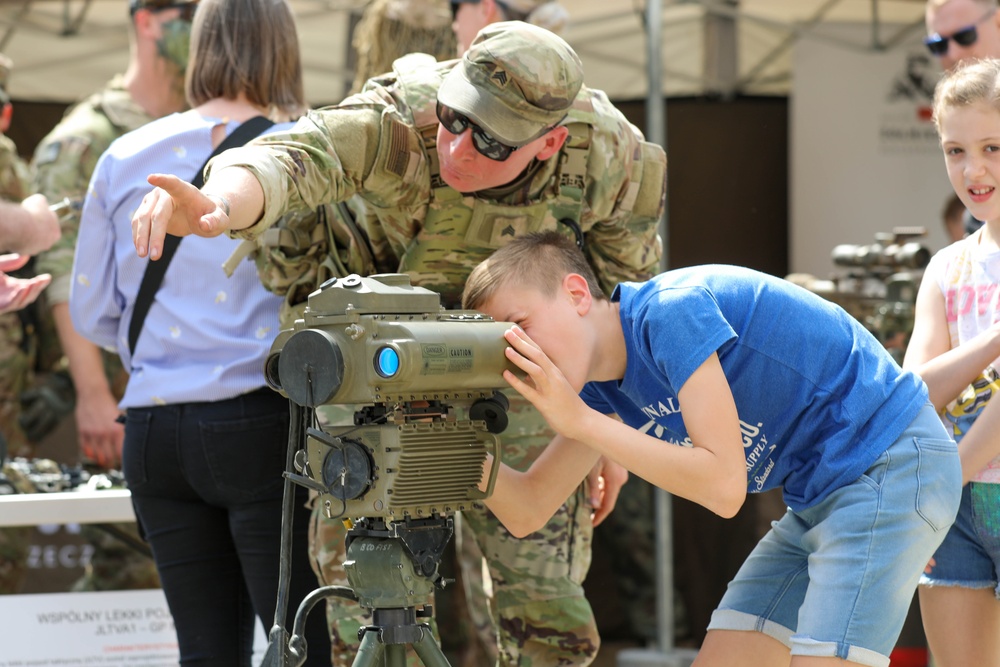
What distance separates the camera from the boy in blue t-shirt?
2.04 m

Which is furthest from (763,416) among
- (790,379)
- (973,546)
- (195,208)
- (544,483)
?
(195,208)

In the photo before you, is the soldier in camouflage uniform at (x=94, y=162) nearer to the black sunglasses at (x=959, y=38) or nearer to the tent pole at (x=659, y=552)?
the tent pole at (x=659, y=552)

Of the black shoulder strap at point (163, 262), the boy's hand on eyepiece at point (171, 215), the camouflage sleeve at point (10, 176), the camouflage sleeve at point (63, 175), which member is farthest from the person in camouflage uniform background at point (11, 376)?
the boy's hand on eyepiece at point (171, 215)

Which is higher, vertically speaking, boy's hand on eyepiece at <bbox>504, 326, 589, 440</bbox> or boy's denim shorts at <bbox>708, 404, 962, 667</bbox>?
boy's hand on eyepiece at <bbox>504, 326, 589, 440</bbox>

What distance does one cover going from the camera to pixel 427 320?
1938 mm

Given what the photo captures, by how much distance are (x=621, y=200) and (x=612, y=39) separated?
406 cm

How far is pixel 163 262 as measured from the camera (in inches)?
112

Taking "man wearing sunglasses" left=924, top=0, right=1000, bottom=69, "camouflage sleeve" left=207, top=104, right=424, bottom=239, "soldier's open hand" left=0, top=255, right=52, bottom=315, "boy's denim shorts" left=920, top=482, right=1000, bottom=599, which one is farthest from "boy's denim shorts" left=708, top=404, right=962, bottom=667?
"man wearing sunglasses" left=924, top=0, right=1000, bottom=69

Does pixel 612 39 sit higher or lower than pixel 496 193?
higher

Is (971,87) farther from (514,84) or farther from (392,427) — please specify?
(392,427)

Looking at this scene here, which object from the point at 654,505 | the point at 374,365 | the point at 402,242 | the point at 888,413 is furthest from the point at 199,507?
the point at 654,505

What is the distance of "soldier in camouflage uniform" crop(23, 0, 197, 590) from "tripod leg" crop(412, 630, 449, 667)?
202cm

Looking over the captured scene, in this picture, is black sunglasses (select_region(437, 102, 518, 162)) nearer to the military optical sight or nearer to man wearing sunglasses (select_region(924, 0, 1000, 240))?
the military optical sight

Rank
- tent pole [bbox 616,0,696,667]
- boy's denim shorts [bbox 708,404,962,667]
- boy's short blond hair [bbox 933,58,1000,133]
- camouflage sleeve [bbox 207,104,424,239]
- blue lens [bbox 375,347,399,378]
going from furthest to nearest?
tent pole [bbox 616,0,696,667] → boy's short blond hair [bbox 933,58,1000,133] → camouflage sleeve [bbox 207,104,424,239] → boy's denim shorts [bbox 708,404,962,667] → blue lens [bbox 375,347,399,378]
